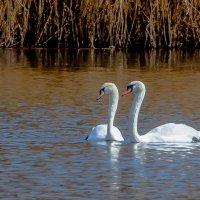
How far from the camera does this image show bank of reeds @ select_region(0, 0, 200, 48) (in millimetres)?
24781

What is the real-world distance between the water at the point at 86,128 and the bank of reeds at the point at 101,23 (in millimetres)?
1474

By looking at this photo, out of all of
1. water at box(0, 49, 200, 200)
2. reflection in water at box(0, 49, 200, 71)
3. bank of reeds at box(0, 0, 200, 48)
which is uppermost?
bank of reeds at box(0, 0, 200, 48)

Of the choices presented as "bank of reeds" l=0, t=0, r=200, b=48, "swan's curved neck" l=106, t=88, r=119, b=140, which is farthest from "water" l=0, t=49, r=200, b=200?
"bank of reeds" l=0, t=0, r=200, b=48

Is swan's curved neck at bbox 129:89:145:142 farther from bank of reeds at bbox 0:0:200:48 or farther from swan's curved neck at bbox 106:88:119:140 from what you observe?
bank of reeds at bbox 0:0:200:48

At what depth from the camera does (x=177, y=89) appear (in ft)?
58.0

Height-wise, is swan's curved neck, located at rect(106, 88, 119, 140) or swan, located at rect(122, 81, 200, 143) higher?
swan's curved neck, located at rect(106, 88, 119, 140)

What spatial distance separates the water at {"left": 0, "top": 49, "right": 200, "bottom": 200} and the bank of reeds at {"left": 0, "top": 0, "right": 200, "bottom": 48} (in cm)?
147

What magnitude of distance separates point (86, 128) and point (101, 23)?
39.4ft

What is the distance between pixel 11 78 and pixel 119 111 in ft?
14.8

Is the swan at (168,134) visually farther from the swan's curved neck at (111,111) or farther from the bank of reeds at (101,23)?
the bank of reeds at (101,23)

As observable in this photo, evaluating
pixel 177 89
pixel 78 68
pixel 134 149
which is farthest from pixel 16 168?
pixel 78 68

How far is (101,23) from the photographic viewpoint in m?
25.1

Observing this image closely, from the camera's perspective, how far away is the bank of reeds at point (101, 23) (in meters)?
24.8

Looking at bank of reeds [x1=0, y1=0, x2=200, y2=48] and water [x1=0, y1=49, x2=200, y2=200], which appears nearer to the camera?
water [x1=0, y1=49, x2=200, y2=200]
